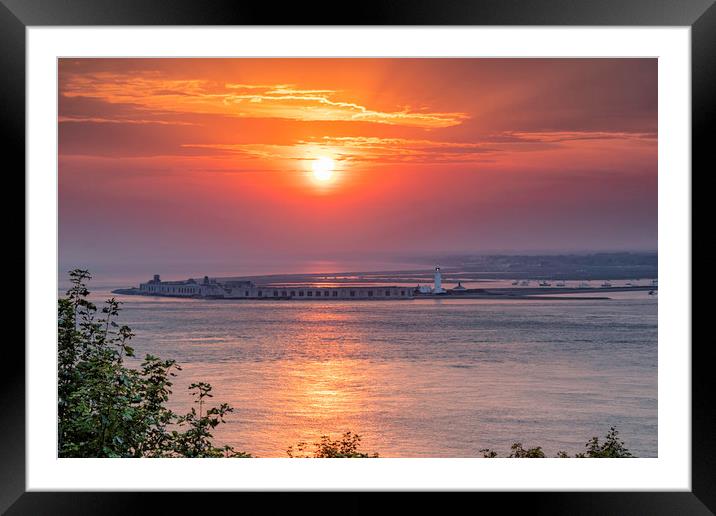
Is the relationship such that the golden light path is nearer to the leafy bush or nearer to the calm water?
A: the calm water

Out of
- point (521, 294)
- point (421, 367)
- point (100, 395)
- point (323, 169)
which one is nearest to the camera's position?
point (100, 395)

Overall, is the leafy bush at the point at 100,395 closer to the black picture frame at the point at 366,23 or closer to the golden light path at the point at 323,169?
the black picture frame at the point at 366,23

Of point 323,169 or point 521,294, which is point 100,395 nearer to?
point 323,169

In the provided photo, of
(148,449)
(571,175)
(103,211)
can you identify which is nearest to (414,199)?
(571,175)

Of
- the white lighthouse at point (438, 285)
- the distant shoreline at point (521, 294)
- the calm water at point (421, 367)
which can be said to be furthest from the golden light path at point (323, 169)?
the white lighthouse at point (438, 285)

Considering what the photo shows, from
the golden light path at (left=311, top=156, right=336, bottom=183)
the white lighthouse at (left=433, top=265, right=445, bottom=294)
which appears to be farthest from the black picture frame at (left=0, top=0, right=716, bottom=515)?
the white lighthouse at (left=433, top=265, right=445, bottom=294)

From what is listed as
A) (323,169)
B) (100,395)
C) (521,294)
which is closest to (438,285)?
(521,294)
